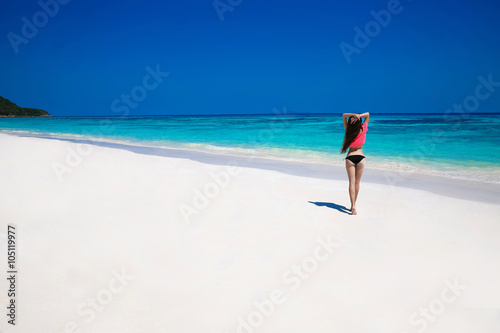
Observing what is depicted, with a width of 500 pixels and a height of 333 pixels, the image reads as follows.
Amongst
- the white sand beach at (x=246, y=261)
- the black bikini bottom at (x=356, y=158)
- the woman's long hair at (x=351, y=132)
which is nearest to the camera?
the white sand beach at (x=246, y=261)

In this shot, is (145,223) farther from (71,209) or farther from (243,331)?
(243,331)

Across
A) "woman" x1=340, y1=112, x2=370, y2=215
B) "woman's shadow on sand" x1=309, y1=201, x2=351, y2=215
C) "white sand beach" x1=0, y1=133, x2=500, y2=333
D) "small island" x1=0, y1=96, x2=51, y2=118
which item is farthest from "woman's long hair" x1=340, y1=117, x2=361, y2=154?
"small island" x1=0, y1=96, x2=51, y2=118

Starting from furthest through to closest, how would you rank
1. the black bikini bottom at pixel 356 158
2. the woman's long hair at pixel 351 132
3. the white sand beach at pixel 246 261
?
the black bikini bottom at pixel 356 158 → the woman's long hair at pixel 351 132 → the white sand beach at pixel 246 261

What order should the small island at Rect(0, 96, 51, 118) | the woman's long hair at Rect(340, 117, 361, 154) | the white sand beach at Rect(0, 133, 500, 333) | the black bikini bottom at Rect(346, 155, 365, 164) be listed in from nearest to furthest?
the white sand beach at Rect(0, 133, 500, 333) → the woman's long hair at Rect(340, 117, 361, 154) → the black bikini bottom at Rect(346, 155, 365, 164) → the small island at Rect(0, 96, 51, 118)

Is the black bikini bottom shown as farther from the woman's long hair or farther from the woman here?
the woman's long hair

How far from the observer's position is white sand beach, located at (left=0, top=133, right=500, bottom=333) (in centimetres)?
229

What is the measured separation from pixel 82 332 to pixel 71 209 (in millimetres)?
2839

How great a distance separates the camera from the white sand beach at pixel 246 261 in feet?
7.50

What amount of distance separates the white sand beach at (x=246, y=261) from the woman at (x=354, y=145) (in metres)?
0.42

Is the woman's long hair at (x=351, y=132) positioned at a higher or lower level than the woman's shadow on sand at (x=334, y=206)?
higher

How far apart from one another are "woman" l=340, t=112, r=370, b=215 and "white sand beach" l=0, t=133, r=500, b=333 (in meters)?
0.42

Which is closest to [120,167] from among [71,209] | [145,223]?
[71,209]

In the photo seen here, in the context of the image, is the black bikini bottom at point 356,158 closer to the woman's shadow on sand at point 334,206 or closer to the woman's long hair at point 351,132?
the woman's long hair at point 351,132

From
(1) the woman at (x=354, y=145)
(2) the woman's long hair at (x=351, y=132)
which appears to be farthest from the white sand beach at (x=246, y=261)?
(2) the woman's long hair at (x=351, y=132)
